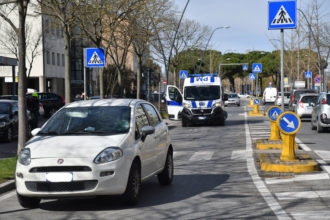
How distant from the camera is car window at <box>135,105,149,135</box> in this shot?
8.71m

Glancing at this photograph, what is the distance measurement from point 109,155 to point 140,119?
4.78 feet

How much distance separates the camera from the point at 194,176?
11180mm

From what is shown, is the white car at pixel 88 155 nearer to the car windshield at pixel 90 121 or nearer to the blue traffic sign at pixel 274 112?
the car windshield at pixel 90 121

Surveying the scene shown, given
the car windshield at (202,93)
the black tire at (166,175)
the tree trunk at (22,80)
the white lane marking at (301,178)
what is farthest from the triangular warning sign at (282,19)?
the car windshield at (202,93)

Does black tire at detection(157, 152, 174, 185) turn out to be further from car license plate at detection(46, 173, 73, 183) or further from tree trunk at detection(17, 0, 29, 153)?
tree trunk at detection(17, 0, 29, 153)

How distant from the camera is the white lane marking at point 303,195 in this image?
850 cm

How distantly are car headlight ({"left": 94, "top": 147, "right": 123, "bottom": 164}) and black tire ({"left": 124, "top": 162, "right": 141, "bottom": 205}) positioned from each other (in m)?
0.34

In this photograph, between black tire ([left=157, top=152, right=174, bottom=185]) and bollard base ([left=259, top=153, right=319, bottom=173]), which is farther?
bollard base ([left=259, top=153, right=319, bottom=173])

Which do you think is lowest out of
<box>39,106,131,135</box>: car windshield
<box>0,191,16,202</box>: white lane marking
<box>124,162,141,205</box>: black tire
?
<box>0,191,16,202</box>: white lane marking

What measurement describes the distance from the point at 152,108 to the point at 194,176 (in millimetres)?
1811

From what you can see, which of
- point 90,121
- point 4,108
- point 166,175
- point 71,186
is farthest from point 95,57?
point 71,186

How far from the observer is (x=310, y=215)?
714 centimetres

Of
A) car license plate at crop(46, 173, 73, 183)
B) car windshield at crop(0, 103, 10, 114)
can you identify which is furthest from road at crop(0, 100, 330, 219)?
car windshield at crop(0, 103, 10, 114)

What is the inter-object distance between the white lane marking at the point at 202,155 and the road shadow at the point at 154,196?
3507 millimetres
